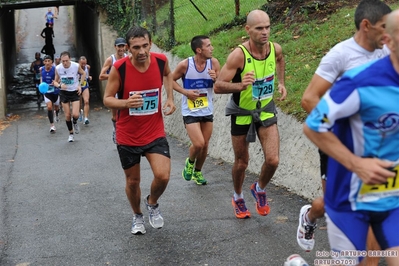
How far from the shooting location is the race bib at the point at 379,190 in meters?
→ 3.49

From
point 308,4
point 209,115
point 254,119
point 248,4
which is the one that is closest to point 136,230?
point 254,119

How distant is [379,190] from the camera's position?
3502 millimetres

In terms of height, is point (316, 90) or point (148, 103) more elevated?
point (316, 90)

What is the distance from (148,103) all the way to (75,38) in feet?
105

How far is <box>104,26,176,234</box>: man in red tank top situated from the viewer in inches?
243

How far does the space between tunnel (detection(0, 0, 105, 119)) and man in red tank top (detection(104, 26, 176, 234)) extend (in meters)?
15.7

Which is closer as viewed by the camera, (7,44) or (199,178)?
(199,178)

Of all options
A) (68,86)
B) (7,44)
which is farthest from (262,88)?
(7,44)

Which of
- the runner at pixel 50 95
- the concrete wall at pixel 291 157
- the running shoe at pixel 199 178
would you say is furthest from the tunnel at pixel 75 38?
the running shoe at pixel 199 178

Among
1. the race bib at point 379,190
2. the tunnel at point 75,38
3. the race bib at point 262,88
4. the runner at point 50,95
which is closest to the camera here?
the race bib at point 379,190

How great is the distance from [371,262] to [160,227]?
264cm

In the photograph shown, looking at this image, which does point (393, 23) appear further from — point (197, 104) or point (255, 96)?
point (197, 104)

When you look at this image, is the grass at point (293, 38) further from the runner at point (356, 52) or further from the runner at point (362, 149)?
the runner at point (362, 149)

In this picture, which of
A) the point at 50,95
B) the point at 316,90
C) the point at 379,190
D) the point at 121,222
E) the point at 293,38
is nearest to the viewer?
the point at 379,190
